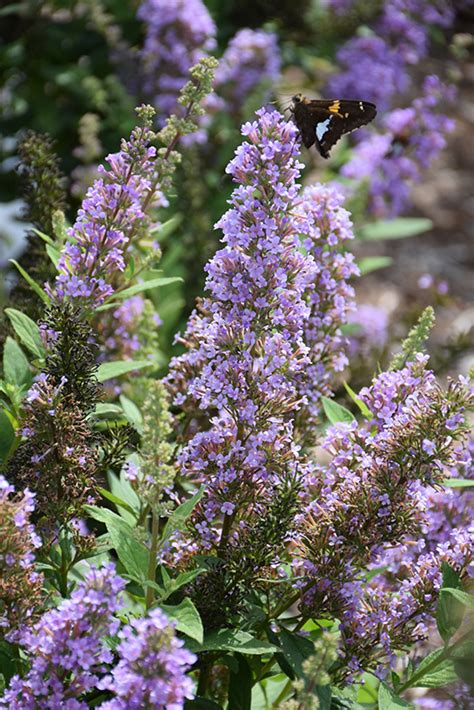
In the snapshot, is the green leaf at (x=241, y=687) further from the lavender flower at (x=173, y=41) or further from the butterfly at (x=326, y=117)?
the lavender flower at (x=173, y=41)

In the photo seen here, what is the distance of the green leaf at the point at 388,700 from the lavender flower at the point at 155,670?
2.11ft

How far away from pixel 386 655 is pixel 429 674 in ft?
0.39

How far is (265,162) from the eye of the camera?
213cm

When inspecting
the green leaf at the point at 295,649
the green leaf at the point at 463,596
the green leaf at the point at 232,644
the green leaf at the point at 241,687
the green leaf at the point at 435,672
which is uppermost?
the green leaf at the point at 463,596

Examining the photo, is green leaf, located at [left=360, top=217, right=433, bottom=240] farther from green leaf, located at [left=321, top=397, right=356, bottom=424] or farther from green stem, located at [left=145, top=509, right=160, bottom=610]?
green stem, located at [left=145, top=509, right=160, bottom=610]

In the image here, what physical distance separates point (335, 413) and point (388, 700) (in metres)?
0.76

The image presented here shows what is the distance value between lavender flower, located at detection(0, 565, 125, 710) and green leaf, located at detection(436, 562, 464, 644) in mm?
741

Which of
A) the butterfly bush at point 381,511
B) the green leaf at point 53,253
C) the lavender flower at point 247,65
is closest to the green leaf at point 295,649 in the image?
the butterfly bush at point 381,511

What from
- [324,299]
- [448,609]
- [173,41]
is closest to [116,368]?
[324,299]

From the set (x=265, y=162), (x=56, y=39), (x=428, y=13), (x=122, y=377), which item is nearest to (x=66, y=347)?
(x=265, y=162)

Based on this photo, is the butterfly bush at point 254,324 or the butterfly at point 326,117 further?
the butterfly at point 326,117

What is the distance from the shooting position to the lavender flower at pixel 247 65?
5.57 m

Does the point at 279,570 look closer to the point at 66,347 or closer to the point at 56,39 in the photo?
the point at 66,347

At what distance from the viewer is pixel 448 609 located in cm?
219
